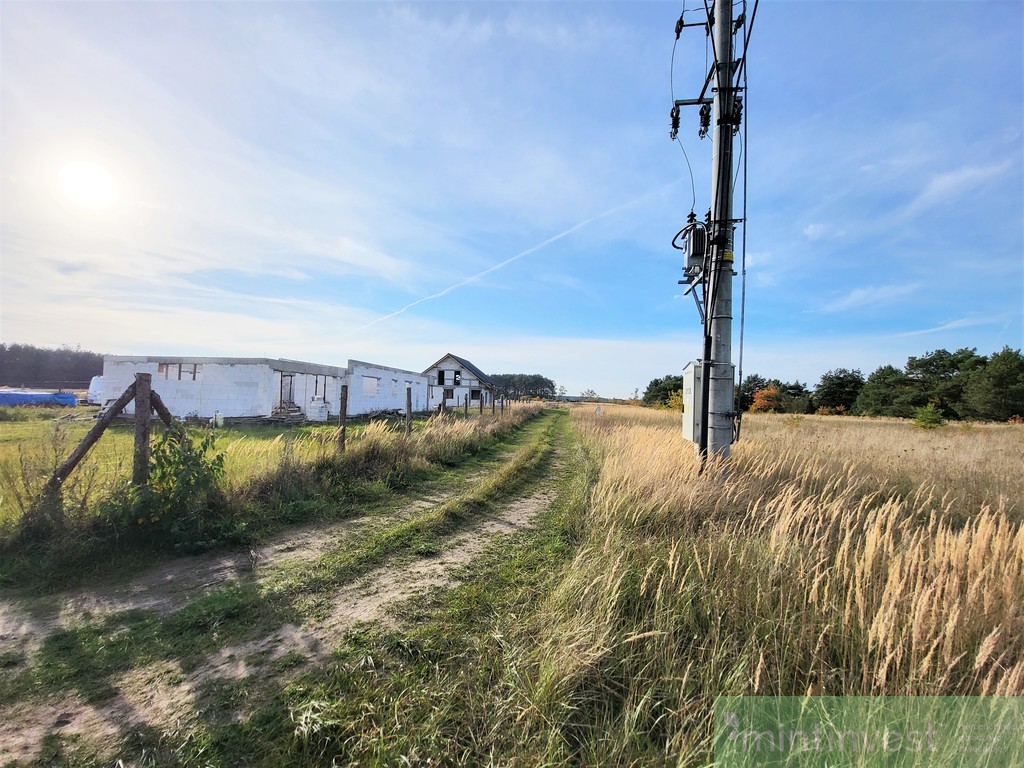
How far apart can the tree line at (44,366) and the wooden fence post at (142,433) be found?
6519 cm

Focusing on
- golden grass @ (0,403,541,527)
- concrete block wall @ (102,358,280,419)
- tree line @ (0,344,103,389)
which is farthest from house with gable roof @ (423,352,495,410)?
tree line @ (0,344,103,389)

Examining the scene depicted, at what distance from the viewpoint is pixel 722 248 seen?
4.95 metres

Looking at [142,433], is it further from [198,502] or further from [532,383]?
[532,383]

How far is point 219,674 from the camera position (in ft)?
7.86

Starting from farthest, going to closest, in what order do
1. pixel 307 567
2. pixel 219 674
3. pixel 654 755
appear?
pixel 307 567 < pixel 219 674 < pixel 654 755

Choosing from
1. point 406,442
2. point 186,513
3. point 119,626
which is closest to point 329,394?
point 406,442

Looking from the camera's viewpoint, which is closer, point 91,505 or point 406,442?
point 91,505

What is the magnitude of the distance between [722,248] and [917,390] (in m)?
51.2

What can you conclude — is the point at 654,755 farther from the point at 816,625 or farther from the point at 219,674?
the point at 219,674

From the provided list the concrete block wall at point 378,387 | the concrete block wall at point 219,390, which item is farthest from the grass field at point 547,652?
the concrete block wall at point 378,387

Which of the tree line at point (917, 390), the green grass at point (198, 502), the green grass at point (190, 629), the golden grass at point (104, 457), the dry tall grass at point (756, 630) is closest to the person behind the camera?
the dry tall grass at point (756, 630)

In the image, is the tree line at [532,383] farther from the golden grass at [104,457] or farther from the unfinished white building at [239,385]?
the golden grass at [104,457]

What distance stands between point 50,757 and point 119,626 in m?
1.28

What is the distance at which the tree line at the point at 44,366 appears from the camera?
2090 inches
